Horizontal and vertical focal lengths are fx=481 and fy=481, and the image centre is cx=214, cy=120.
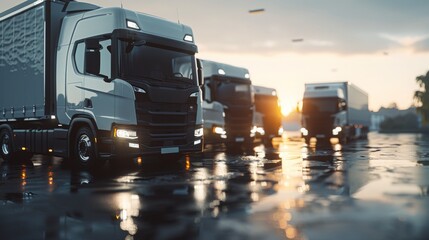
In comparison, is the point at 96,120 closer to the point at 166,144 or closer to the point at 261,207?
the point at 166,144

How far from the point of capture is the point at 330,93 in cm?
2809

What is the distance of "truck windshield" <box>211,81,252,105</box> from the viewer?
65.7 ft

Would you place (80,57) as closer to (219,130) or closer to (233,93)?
(219,130)

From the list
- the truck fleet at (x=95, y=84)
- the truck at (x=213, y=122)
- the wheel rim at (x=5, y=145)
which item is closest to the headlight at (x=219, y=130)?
the truck at (x=213, y=122)

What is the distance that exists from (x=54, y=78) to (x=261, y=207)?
7628 mm

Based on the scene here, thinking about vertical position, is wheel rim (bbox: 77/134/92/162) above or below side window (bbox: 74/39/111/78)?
below

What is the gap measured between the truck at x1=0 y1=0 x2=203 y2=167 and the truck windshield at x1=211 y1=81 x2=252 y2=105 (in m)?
7.31

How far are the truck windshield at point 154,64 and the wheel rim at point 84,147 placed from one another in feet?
6.44

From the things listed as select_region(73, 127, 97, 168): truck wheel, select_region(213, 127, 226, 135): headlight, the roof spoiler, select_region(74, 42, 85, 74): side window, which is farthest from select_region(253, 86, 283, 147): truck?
select_region(74, 42, 85, 74): side window

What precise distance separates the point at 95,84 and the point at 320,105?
1930 centimetres

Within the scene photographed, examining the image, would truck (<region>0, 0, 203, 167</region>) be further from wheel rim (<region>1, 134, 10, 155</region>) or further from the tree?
the tree

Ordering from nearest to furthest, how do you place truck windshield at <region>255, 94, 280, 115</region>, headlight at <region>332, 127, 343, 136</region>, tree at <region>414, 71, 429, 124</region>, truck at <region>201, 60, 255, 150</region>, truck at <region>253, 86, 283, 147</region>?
truck at <region>201, 60, 255, 150</region> < headlight at <region>332, 127, 343, 136</region> < truck at <region>253, 86, 283, 147</region> < truck windshield at <region>255, 94, 280, 115</region> < tree at <region>414, 71, 429, 124</region>

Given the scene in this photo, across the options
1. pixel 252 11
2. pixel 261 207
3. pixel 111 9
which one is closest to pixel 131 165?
pixel 111 9

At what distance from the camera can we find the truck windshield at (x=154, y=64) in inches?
425
